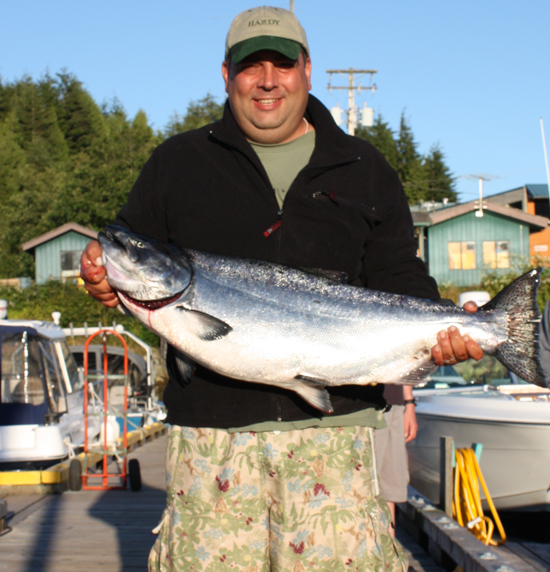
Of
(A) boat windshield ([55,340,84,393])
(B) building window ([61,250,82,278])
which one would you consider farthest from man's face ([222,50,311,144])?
(B) building window ([61,250,82,278])

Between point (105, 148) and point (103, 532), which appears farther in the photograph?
point (105, 148)

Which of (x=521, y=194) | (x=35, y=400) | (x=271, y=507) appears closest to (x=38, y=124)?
(x=521, y=194)

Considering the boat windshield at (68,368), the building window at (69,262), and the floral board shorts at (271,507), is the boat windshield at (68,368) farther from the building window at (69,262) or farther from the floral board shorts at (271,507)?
the building window at (69,262)

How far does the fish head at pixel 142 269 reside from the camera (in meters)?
2.53

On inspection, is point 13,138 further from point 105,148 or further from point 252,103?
point 252,103

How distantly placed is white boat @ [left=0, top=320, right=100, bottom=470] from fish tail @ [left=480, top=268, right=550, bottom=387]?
7505 mm

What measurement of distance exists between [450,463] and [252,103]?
4526 mm

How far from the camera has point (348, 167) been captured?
2.82 metres

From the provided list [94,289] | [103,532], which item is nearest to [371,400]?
[94,289]

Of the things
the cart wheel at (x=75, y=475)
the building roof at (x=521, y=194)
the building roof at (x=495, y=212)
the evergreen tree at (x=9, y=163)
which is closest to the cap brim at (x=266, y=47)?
the cart wheel at (x=75, y=475)

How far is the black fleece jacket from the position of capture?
262 cm

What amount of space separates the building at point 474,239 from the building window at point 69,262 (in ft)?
→ 63.4

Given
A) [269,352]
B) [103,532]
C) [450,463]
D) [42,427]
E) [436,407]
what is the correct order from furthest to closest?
[42,427] → [436,407] → [103,532] → [450,463] → [269,352]

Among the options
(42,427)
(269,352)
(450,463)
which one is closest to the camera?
(269,352)
